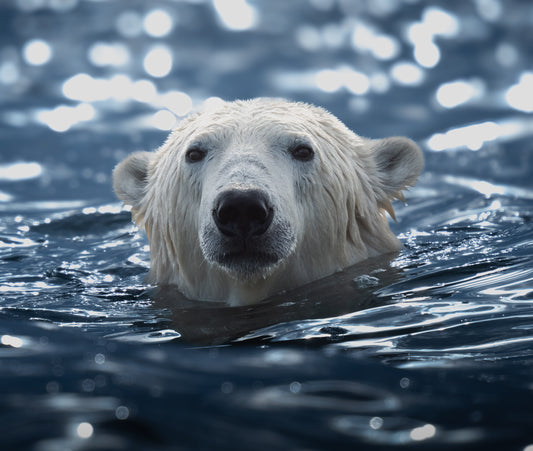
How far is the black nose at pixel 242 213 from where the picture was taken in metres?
A: 4.32

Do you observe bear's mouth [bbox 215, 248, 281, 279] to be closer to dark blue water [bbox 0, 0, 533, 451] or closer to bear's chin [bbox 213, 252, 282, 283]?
bear's chin [bbox 213, 252, 282, 283]

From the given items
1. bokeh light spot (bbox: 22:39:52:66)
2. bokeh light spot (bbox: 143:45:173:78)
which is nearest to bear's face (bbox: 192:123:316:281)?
bokeh light spot (bbox: 143:45:173:78)

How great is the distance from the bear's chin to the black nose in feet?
0.54

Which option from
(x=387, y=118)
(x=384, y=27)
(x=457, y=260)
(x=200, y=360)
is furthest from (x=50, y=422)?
(x=384, y=27)

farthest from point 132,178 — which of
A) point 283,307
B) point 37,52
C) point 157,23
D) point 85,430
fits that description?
point 157,23

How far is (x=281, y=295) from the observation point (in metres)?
5.18

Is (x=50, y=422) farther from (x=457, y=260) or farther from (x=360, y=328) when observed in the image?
(x=457, y=260)

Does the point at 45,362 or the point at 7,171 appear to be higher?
the point at 7,171

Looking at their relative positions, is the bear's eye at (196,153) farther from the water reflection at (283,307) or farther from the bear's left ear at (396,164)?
the bear's left ear at (396,164)

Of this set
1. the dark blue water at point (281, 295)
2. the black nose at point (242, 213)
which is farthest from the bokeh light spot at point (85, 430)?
the black nose at point (242, 213)

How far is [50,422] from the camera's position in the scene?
2.96m

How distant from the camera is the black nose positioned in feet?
14.2

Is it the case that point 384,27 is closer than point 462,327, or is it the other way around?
point 462,327

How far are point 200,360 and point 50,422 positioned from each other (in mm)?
954
